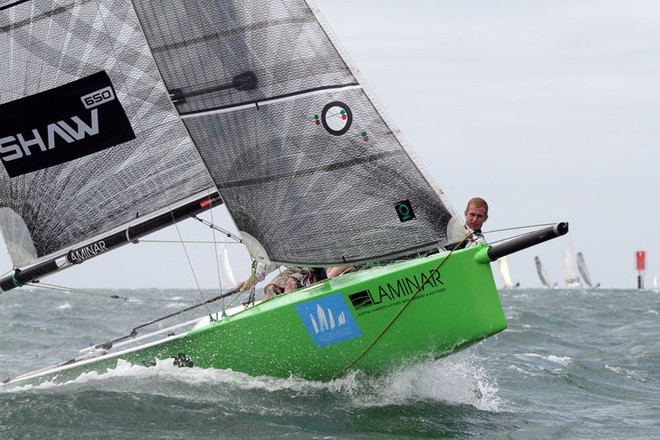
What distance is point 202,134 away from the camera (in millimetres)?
7324

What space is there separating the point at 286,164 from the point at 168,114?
1.37m

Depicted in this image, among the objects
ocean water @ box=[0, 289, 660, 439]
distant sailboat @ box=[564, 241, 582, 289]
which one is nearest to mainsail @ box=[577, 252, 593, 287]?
distant sailboat @ box=[564, 241, 582, 289]

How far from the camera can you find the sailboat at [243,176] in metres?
6.74

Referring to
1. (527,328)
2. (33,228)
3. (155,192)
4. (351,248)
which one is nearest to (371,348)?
(351,248)

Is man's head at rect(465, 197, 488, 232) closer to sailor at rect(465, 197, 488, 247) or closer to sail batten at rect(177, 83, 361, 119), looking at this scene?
sailor at rect(465, 197, 488, 247)

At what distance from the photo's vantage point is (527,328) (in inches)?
610

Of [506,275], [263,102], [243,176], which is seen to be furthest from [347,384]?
[506,275]

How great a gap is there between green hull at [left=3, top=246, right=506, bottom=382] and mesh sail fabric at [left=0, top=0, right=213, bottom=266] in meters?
1.30

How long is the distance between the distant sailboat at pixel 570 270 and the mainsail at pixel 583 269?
3.87 feet

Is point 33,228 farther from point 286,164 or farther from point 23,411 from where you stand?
point 286,164

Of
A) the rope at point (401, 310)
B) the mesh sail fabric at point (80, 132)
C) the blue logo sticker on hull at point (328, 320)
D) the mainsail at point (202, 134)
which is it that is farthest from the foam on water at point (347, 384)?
the mesh sail fabric at point (80, 132)

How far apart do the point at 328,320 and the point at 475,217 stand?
1.18 metres

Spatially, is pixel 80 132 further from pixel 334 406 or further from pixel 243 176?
pixel 334 406

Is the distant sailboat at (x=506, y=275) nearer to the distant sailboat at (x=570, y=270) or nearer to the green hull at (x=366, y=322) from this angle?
the distant sailboat at (x=570, y=270)
